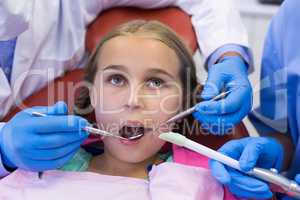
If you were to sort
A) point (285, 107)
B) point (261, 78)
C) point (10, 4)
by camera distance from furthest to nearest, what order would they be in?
point (261, 78) → point (285, 107) → point (10, 4)

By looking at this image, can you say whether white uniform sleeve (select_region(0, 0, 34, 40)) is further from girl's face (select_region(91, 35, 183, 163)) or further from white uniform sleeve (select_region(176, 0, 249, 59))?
white uniform sleeve (select_region(176, 0, 249, 59))

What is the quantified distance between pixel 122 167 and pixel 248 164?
0.36 m

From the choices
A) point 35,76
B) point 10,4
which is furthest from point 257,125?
point 10,4

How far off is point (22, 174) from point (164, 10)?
2.16ft

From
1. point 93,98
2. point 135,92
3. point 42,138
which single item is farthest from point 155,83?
point 42,138

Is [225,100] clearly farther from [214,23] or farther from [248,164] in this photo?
[214,23]

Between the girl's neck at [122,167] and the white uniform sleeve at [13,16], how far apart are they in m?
0.39

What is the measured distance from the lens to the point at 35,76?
1294 millimetres

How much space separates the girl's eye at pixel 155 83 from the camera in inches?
44.4

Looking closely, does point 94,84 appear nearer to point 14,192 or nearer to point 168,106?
point 168,106

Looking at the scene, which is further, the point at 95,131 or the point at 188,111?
the point at 188,111

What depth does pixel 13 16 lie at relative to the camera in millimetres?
1061

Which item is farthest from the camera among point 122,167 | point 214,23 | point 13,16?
point 214,23

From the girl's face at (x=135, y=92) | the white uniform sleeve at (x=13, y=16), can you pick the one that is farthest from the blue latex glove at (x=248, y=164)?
the white uniform sleeve at (x=13, y=16)
